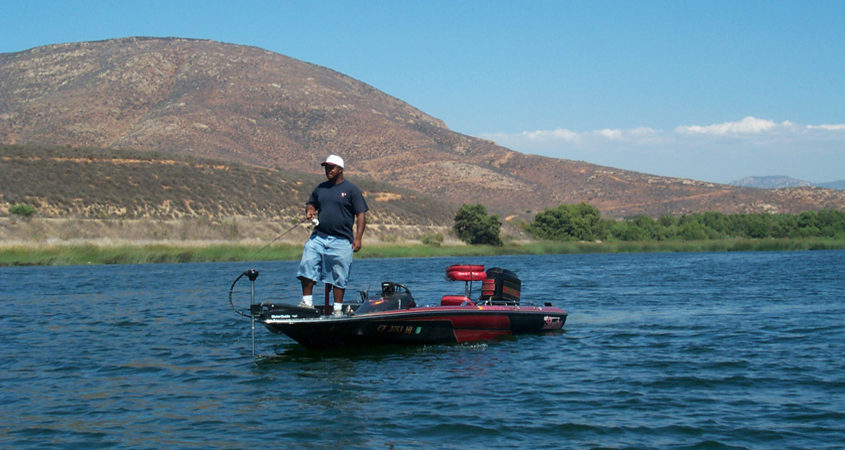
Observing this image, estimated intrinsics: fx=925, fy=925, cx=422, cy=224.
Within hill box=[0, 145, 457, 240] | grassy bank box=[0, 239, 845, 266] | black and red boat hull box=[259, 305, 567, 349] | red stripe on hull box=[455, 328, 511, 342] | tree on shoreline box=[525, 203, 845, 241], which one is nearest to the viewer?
black and red boat hull box=[259, 305, 567, 349]

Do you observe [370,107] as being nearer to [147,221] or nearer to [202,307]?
[147,221]

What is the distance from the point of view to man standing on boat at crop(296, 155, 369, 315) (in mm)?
13172

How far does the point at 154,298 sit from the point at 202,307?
3827mm

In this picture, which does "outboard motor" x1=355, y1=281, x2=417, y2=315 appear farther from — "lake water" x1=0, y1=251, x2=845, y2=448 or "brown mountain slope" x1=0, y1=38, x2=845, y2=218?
"brown mountain slope" x1=0, y1=38, x2=845, y2=218

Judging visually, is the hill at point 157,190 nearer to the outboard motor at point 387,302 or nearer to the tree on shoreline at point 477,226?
the tree on shoreline at point 477,226

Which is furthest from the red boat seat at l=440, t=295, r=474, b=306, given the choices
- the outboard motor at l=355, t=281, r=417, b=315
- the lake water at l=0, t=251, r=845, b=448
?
the outboard motor at l=355, t=281, r=417, b=315

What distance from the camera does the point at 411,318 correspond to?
14328 mm

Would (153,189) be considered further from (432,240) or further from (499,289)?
(499,289)

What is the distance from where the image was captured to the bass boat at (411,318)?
13367 mm

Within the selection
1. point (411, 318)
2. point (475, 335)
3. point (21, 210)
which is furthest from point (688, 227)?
point (411, 318)

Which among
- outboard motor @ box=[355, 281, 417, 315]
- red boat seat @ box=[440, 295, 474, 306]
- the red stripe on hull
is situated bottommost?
the red stripe on hull

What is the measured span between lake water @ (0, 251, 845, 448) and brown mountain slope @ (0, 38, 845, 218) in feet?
368

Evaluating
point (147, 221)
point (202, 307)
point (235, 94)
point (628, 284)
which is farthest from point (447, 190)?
point (202, 307)

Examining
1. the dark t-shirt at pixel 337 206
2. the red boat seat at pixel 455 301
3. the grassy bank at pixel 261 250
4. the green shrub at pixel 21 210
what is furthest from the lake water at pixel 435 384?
the green shrub at pixel 21 210
